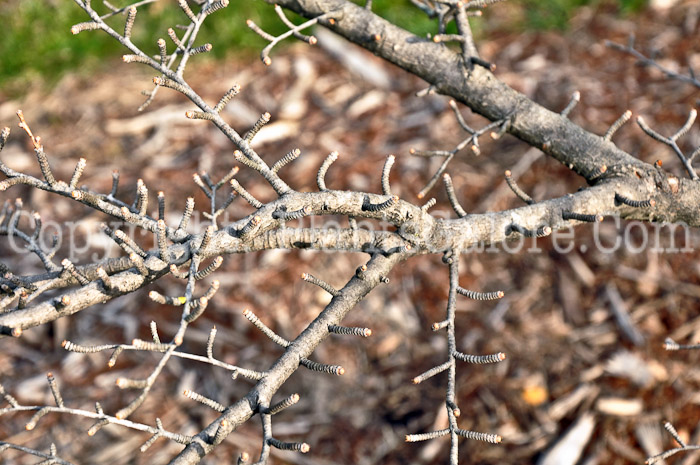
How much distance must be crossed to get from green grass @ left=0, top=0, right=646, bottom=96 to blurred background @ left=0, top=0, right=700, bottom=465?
0.02 meters

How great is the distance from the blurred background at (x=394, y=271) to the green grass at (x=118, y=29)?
17mm

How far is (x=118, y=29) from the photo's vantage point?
4781 mm

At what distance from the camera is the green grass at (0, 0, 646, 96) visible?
15.8 ft

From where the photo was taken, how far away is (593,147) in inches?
85.0

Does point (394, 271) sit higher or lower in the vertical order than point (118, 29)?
lower

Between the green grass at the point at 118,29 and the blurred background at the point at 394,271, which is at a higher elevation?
the green grass at the point at 118,29

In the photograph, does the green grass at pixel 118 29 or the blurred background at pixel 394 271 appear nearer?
the blurred background at pixel 394 271

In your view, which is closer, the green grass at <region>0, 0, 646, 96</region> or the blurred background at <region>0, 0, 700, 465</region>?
the blurred background at <region>0, 0, 700, 465</region>

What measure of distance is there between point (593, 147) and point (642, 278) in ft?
4.95

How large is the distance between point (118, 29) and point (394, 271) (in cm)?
300

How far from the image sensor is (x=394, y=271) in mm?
3662

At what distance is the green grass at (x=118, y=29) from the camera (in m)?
4.80

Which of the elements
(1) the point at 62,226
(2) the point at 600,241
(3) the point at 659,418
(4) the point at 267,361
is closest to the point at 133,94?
Answer: (1) the point at 62,226

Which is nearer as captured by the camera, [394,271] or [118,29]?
[394,271]
